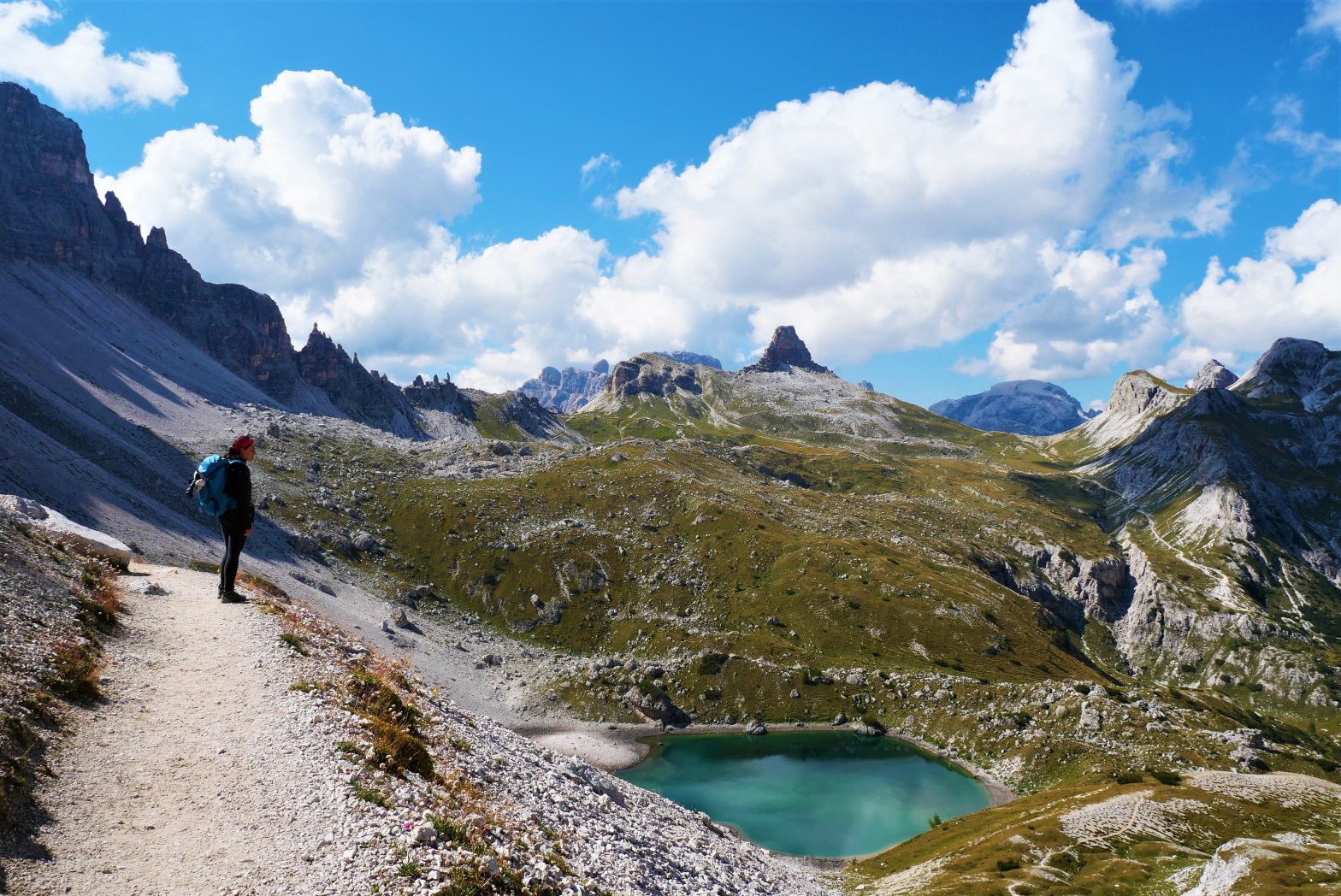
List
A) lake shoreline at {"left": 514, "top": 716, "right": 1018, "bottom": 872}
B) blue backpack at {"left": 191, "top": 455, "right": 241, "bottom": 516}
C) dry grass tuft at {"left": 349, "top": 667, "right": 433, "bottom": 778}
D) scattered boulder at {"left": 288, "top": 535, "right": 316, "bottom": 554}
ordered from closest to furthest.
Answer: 1. dry grass tuft at {"left": 349, "top": 667, "right": 433, "bottom": 778}
2. blue backpack at {"left": 191, "top": 455, "right": 241, "bottom": 516}
3. lake shoreline at {"left": 514, "top": 716, "right": 1018, "bottom": 872}
4. scattered boulder at {"left": 288, "top": 535, "right": 316, "bottom": 554}

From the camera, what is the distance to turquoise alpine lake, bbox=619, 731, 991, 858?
296ft

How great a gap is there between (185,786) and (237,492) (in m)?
13.3

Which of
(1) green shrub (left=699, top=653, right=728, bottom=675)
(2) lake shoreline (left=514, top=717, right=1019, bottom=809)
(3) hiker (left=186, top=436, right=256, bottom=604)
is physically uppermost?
(3) hiker (left=186, top=436, right=256, bottom=604)

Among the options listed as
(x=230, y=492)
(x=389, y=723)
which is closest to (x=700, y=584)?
(x=230, y=492)

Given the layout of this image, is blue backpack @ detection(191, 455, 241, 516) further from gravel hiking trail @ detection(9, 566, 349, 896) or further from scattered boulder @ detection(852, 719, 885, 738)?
scattered boulder @ detection(852, 719, 885, 738)

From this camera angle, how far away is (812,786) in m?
105

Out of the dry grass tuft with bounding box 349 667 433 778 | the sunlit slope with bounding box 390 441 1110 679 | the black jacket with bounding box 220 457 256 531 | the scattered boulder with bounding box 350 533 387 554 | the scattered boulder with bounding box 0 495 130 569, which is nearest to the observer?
the dry grass tuft with bounding box 349 667 433 778

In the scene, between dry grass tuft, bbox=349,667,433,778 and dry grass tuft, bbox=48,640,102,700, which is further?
dry grass tuft, bbox=349,667,433,778

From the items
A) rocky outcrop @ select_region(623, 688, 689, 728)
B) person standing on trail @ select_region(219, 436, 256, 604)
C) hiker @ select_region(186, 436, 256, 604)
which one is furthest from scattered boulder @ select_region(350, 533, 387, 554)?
hiker @ select_region(186, 436, 256, 604)

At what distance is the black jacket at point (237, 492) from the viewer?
2430 centimetres

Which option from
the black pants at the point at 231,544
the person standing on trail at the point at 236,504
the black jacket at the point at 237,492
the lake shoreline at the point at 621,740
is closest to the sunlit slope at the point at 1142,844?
the lake shoreline at the point at 621,740

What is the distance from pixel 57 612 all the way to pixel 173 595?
710 centimetres

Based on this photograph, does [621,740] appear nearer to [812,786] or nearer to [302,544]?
[812,786]

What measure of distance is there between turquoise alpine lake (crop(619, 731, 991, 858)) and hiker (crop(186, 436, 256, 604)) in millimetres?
83104
